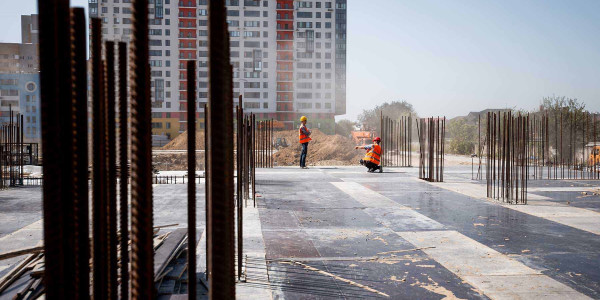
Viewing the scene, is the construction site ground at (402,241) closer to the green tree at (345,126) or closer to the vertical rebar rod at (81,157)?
the vertical rebar rod at (81,157)

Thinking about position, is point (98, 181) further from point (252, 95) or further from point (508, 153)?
point (252, 95)

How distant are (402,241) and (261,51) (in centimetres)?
7817

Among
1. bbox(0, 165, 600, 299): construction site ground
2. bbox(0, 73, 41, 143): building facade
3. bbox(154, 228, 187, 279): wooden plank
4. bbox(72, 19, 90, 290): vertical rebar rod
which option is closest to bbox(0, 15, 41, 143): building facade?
bbox(0, 73, 41, 143): building facade

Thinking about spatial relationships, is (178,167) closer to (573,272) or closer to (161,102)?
(573,272)

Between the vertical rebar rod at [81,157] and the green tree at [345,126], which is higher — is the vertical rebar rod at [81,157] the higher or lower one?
the lower one

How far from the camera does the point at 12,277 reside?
14.5ft

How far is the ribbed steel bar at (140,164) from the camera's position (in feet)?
5.51

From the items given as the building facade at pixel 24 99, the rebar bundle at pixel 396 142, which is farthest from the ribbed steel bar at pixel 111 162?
the building facade at pixel 24 99

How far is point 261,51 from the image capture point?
269ft

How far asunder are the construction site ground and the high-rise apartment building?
70289 mm

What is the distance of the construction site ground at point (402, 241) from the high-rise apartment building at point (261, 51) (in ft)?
231

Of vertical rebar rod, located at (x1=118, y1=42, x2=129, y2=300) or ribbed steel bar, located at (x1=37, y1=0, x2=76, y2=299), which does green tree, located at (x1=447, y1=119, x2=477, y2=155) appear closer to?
vertical rebar rod, located at (x1=118, y1=42, x2=129, y2=300)

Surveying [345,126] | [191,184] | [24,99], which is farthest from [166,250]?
[345,126]

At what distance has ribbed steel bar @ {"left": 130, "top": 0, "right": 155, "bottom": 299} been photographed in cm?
168
